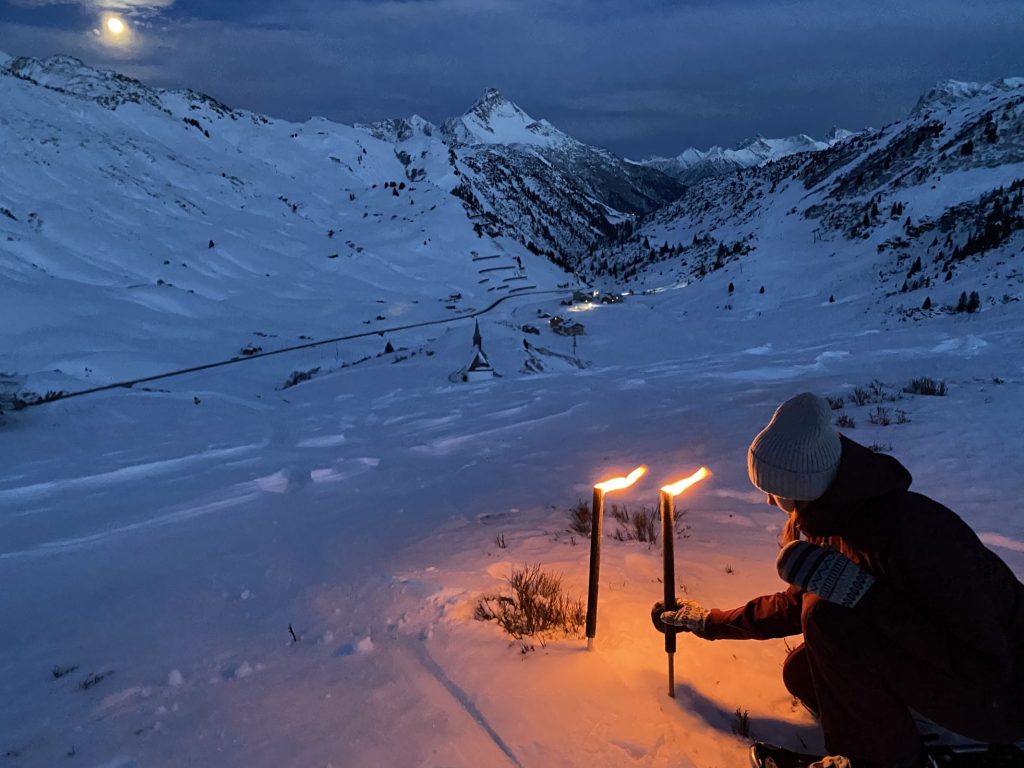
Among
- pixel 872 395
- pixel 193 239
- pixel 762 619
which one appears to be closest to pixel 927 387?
pixel 872 395

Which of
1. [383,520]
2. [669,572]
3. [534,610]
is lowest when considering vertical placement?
[383,520]

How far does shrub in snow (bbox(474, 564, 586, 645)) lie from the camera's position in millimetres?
3541

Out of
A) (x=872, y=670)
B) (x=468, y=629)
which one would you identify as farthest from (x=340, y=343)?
(x=872, y=670)

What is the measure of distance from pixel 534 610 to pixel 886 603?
6.40 ft

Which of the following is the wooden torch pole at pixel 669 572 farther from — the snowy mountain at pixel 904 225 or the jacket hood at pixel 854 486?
the snowy mountain at pixel 904 225

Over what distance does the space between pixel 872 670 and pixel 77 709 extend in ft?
12.0

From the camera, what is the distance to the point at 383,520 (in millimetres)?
6074

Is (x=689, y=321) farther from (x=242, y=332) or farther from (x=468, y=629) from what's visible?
(x=468, y=629)

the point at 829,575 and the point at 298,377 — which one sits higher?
the point at 829,575

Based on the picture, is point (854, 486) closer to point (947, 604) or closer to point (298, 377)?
point (947, 604)

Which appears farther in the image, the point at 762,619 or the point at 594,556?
the point at 594,556

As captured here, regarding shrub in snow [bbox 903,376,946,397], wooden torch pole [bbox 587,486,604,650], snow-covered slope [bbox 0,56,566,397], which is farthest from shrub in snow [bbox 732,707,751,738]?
snow-covered slope [bbox 0,56,566,397]

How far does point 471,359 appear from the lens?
1644cm

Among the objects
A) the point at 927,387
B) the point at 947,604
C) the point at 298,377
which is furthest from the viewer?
the point at 298,377
